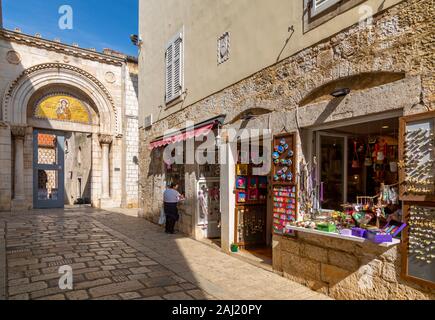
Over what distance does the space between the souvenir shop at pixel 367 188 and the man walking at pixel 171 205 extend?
3923mm

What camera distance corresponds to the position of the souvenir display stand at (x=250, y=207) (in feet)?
20.9

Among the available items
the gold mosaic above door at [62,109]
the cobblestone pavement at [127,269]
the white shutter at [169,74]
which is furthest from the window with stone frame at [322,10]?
the gold mosaic above door at [62,109]

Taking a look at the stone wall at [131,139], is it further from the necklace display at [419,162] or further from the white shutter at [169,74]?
the necklace display at [419,162]

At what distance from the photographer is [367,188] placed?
470cm

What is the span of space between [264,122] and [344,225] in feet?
7.19

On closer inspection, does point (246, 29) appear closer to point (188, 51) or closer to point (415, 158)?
point (188, 51)

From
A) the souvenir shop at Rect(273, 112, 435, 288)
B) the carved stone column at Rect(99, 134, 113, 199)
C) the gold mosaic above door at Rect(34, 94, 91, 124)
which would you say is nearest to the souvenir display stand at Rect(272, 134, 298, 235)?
the souvenir shop at Rect(273, 112, 435, 288)

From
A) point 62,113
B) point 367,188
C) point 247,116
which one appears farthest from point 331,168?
point 62,113

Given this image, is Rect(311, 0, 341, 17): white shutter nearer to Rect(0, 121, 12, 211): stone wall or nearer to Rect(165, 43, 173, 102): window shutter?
Rect(165, 43, 173, 102): window shutter

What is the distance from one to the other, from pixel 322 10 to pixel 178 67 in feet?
16.5

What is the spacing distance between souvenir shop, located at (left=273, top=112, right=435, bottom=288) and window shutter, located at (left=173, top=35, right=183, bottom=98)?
14.5ft

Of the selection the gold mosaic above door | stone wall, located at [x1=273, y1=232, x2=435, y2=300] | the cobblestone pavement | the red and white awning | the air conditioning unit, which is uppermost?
the gold mosaic above door

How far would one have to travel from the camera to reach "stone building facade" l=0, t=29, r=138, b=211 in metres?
12.9

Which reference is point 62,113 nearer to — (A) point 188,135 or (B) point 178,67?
(B) point 178,67
